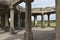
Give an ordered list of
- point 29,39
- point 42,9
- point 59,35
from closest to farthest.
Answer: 1. point 59,35
2. point 29,39
3. point 42,9

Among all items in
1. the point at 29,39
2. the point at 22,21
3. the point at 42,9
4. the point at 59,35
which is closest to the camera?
the point at 59,35

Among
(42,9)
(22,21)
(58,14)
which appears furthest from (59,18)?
(22,21)

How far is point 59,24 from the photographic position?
570 centimetres

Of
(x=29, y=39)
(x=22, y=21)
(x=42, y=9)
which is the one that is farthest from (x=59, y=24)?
(x=22, y=21)

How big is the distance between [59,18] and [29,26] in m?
8.17

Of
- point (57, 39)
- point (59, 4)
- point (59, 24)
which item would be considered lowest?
point (57, 39)

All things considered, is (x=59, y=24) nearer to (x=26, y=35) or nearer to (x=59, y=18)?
(x=59, y=18)

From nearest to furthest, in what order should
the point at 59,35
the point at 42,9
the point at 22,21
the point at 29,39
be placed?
the point at 59,35 < the point at 29,39 < the point at 42,9 < the point at 22,21

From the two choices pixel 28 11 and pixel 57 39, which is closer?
pixel 57 39

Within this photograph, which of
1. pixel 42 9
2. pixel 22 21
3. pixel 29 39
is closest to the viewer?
pixel 29 39

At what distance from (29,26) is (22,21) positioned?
1200 inches

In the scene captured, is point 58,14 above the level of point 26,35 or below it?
above

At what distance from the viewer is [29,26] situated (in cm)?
1380

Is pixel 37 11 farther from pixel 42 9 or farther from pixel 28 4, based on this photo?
pixel 28 4
